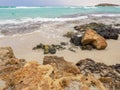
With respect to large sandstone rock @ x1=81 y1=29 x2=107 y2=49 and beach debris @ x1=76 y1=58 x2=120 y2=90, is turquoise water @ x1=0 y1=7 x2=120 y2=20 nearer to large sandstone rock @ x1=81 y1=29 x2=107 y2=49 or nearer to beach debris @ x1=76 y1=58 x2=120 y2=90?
large sandstone rock @ x1=81 y1=29 x2=107 y2=49

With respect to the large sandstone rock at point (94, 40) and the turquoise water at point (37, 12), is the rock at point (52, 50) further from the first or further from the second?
the turquoise water at point (37, 12)

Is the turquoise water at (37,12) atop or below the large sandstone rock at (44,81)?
below

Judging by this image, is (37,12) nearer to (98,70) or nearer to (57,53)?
(57,53)

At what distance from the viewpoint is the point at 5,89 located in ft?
14.9

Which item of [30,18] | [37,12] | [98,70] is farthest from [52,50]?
[37,12]

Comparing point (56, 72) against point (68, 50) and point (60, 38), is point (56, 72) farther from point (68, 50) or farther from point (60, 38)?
point (60, 38)

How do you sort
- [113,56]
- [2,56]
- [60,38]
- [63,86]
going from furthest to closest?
[60,38] < [113,56] < [2,56] < [63,86]

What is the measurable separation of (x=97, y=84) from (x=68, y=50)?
675 cm

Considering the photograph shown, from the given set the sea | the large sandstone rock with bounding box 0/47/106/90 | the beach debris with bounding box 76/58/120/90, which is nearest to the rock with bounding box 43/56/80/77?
the large sandstone rock with bounding box 0/47/106/90

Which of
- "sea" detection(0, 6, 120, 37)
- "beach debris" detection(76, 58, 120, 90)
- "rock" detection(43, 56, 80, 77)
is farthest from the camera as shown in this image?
"sea" detection(0, 6, 120, 37)

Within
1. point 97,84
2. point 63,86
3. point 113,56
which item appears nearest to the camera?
point 63,86

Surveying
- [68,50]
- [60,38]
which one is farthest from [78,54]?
[60,38]

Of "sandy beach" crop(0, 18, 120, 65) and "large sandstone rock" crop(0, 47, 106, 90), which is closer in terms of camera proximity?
"large sandstone rock" crop(0, 47, 106, 90)

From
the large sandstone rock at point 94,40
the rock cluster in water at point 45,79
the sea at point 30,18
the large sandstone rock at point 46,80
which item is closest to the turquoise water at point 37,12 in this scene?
the sea at point 30,18
